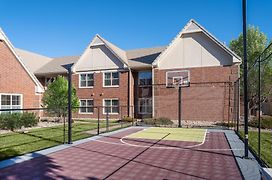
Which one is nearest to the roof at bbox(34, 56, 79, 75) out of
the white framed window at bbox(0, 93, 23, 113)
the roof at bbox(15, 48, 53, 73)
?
the roof at bbox(15, 48, 53, 73)

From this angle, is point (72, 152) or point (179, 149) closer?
point (72, 152)

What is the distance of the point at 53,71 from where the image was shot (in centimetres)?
3088

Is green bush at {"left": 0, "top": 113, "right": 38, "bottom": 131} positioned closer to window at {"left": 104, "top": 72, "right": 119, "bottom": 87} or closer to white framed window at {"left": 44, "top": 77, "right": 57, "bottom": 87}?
window at {"left": 104, "top": 72, "right": 119, "bottom": 87}

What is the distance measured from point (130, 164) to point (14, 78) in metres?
16.9

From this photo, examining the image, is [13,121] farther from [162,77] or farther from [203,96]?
[203,96]

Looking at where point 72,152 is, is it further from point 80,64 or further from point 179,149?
point 80,64

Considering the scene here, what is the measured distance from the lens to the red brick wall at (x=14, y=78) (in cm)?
1972

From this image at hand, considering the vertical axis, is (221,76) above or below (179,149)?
above

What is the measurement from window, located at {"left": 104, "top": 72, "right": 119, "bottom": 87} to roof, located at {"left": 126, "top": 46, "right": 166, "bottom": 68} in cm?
219

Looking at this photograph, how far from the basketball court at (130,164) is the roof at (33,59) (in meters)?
25.5

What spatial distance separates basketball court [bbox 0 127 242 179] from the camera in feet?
21.1

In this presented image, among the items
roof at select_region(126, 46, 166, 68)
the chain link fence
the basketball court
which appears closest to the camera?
the basketball court

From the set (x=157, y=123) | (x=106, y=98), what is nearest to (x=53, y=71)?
(x=106, y=98)

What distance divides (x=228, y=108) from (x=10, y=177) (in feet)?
67.4
